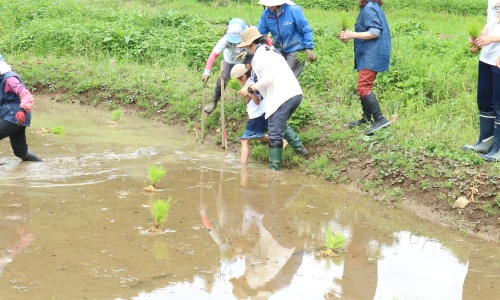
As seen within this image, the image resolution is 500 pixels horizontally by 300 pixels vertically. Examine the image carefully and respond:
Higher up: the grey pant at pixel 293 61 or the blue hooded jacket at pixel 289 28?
the blue hooded jacket at pixel 289 28

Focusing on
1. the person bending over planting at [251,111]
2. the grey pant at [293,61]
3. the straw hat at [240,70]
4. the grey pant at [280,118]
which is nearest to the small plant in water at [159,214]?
the grey pant at [280,118]

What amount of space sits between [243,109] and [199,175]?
1.96 metres

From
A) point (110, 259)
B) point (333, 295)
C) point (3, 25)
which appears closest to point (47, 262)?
point (110, 259)

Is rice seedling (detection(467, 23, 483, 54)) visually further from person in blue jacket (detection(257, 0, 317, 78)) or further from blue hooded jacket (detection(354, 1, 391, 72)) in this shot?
person in blue jacket (detection(257, 0, 317, 78))

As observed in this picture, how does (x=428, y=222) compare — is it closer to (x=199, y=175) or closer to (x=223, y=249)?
(x=223, y=249)

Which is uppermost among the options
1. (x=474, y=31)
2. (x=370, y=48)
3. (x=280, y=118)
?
(x=474, y=31)

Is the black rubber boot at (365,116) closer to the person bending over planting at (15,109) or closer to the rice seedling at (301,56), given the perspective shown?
the rice seedling at (301,56)

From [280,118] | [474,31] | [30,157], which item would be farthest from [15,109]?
[474,31]

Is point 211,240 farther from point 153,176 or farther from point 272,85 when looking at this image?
point 272,85

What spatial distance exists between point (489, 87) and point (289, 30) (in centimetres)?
254

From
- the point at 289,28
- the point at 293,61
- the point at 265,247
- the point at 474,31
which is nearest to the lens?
the point at 265,247

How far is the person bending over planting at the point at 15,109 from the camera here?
7250 millimetres

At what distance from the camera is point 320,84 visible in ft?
33.0

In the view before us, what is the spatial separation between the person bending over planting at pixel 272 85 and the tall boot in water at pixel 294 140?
0.69 feet
